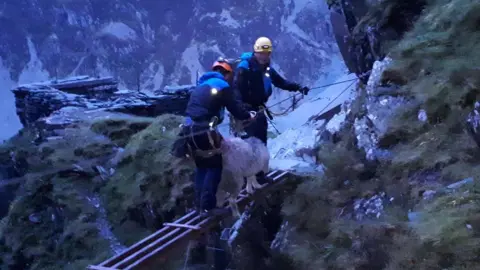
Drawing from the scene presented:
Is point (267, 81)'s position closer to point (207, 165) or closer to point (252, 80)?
point (252, 80)

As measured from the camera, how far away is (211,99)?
17.3ft

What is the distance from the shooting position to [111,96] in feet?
55.8

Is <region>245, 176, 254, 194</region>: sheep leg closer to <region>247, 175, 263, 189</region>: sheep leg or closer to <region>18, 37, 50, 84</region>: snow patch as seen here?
<region>247, 175, 263, 189</region>: sheep leg

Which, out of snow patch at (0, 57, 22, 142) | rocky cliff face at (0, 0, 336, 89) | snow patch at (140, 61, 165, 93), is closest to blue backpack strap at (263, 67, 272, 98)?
rocky cliff face at (0, 0, 336, 89)

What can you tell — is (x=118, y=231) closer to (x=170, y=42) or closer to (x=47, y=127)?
(x=47, y=127)

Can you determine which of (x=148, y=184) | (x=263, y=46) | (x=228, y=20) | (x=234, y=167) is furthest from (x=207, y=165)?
(x=228, y=20)

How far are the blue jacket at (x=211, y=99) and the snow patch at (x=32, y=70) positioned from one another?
44.6 m

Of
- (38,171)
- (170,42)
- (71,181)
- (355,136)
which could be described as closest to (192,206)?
(355,136)

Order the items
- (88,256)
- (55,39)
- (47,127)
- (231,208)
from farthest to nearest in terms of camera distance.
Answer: (55,39) → (47,127) → (88,256) → (231,208)

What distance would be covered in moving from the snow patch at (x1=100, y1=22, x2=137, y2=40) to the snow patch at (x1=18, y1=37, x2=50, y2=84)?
712 centimetres

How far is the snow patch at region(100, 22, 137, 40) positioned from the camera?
4844cm

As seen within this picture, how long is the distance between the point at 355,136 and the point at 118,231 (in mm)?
5134

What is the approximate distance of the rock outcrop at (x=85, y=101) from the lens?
47.4 ft

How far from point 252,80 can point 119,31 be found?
46.2 meters
